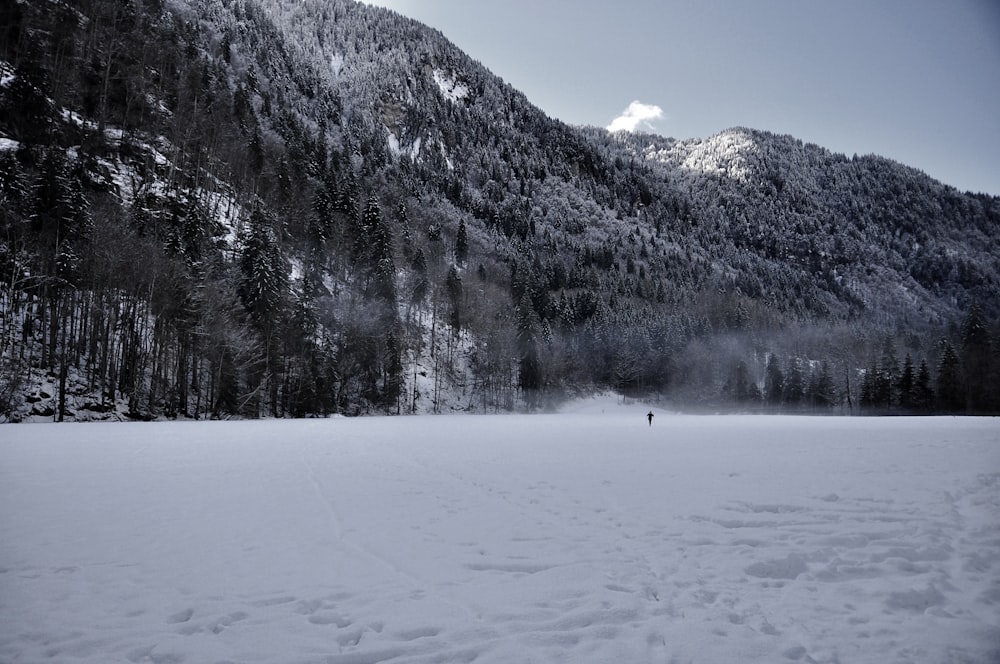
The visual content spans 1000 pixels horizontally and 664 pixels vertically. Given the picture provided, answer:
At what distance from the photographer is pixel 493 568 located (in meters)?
5.61

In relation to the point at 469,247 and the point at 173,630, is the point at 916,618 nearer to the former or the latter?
the point at 173,630

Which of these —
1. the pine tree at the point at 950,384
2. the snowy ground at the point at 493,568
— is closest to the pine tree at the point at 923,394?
the pine tree at the point at 950,384

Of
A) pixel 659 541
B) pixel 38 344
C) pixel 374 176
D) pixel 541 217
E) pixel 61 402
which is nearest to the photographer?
pixel 659 541

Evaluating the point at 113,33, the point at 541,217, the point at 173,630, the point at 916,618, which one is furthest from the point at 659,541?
the point at 541,217

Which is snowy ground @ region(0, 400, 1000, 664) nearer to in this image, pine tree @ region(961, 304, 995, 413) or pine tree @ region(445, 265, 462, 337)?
pine tree @ region(445, 265, 462, 337)

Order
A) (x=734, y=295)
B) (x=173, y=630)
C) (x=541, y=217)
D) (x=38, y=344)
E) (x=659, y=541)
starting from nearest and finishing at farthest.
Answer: (x=173, y=630)
(x=659, y=541)
(x=38, y=344)
(x=734, y=295)
(x=541, y=217)

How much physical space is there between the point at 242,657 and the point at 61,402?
38.6m

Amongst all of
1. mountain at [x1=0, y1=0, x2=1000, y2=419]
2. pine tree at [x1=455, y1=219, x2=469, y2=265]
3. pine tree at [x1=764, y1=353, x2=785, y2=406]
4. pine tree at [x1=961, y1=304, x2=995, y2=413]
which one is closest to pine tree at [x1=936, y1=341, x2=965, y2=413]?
mountain at [x1=0, y1=0, x2=1000, y2=419]

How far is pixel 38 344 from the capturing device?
112 ft

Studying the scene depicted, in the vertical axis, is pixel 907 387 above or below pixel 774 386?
above

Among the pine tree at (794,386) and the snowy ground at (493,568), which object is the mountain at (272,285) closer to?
the pine tree at (794,386)

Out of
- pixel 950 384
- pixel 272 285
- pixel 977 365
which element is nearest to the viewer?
pixel 272 285

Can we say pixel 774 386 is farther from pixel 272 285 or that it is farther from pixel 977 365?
pixel 272 285

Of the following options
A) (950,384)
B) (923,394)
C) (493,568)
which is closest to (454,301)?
(923,394)
